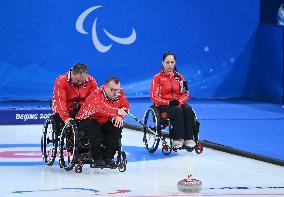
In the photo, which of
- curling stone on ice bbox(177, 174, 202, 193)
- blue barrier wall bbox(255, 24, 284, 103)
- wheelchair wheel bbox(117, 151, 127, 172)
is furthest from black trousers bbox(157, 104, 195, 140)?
blue barrier wall bbox(255, 24, 284, 103)

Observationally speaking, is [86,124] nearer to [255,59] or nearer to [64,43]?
[64,43]

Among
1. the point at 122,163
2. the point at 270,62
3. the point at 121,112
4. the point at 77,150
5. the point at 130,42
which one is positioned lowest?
the point at 122,163

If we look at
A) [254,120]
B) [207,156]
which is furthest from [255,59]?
[207,156]

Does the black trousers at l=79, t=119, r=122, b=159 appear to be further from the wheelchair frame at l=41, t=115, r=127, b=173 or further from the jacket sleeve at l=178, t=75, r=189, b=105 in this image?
the jacket sleeve at l=178, t=75, r=189, b=105

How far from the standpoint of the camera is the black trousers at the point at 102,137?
9.23 meters

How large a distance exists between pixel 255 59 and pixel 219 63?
0.69 meters

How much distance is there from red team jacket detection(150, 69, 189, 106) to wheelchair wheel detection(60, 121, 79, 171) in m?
1.56

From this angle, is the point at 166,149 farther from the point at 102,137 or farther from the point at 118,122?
the point at 118,122

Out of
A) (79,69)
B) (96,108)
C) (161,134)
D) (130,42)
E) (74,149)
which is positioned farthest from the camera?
(130,42)

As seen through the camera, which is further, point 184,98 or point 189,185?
point 184,98

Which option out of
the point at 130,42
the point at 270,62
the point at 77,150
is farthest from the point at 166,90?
the point at 270,62

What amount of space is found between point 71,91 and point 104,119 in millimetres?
595

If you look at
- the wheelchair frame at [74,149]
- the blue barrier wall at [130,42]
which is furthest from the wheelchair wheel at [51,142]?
the blue barrier wall at [130,42]

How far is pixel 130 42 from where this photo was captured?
15812mm
